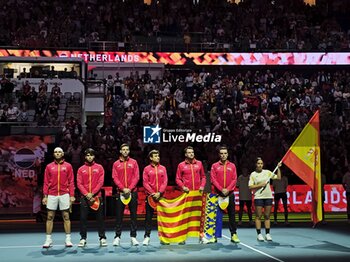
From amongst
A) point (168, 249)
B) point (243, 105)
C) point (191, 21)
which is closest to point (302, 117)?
point (243, 105)

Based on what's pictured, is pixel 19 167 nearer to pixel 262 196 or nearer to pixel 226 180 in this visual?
pixel 226 180

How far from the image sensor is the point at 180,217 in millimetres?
14047

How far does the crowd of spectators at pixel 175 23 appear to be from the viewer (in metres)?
33.0

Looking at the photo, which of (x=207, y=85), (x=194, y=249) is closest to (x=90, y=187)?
(x=194, y=249)

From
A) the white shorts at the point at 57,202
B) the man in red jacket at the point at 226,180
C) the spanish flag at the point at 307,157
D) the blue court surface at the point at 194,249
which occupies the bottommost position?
the blue court surface at the point at 194,249

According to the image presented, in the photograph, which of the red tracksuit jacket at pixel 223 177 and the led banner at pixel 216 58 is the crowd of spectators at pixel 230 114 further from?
the red tracksuit jacket at pixel 223 177

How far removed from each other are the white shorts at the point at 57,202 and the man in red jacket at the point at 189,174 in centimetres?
268

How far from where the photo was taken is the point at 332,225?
1833cm

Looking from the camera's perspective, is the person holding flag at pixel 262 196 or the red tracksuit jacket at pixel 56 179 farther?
the person holding flag at pixel 262 196

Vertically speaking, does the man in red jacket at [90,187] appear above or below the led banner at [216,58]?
below

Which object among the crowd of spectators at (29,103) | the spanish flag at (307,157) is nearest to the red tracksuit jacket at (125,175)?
the spanish flag at (307,157)

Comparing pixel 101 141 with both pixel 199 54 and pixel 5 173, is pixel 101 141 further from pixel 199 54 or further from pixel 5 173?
pixel 199 54

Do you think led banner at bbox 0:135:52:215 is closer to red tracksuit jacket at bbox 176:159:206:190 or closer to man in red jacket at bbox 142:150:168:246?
man in red jacket at bbox 142:150:168:246

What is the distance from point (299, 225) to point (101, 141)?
8.43 meters
